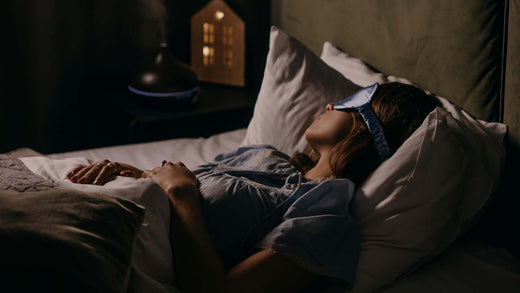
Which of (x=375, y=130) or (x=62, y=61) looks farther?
(x=62, y=61)

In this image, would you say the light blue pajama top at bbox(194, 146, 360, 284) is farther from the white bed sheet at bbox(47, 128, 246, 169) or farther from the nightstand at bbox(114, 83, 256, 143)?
the nightstand at bbox(114, 83, 256, 143)

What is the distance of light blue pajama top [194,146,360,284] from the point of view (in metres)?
0.89

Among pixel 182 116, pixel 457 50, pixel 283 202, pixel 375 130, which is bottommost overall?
pixel 182 116

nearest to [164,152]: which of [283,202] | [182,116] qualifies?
[182,116]

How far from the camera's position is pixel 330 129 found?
3.70 ft

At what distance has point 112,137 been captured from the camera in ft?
7.68

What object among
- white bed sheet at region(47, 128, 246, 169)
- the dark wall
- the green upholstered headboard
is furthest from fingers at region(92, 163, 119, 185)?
the dark wall

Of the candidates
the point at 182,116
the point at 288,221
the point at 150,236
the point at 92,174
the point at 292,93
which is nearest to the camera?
the point at 150,236

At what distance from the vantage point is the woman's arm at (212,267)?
84 centimetres

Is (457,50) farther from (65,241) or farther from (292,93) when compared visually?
(65,241)

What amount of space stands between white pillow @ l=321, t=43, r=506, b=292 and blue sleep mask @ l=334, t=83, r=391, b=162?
6 cm

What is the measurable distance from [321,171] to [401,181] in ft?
0.67

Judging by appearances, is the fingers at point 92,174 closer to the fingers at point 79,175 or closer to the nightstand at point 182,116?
the fingers at point 79,175

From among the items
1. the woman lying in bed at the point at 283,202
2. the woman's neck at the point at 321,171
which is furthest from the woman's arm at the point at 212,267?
the woman's neck at the point at 321,171
